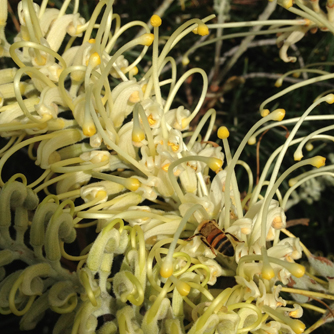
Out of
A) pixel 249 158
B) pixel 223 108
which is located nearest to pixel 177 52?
pixel 223 108

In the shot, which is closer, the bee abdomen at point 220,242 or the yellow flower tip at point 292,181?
the bee abdomen at point 220,242

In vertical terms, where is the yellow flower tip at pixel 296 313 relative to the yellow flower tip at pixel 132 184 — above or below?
below

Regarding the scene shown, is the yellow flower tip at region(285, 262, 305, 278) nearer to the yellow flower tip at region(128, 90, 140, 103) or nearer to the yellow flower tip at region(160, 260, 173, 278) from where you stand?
the yellow flower tip at region(160, 260, 173, 278)

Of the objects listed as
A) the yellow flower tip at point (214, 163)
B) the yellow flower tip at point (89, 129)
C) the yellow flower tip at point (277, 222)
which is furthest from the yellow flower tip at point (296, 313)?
the yellow flower tip at point (89, 129)

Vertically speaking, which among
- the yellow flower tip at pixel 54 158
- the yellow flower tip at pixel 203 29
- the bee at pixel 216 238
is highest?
the yellow flower tip at pixel 203 29

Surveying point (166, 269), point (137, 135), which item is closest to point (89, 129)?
point (137, 135)

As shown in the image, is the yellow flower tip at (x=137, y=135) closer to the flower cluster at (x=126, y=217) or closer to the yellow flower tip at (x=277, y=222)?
the flower cluster at (x=126, y=217)
